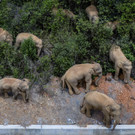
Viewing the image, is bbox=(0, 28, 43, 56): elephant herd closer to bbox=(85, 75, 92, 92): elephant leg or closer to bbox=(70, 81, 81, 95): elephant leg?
bbox=(70, 81, 81, 95): elephant leg

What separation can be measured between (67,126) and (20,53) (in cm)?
431

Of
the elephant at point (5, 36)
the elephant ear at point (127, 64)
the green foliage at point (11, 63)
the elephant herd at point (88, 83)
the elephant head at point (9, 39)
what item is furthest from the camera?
the elephant head at point (9, 39)

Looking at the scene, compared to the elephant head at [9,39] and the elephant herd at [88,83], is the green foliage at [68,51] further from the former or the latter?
the elephant head at [9,39]

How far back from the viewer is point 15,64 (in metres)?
10.7

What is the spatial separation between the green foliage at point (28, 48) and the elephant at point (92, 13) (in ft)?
11.2

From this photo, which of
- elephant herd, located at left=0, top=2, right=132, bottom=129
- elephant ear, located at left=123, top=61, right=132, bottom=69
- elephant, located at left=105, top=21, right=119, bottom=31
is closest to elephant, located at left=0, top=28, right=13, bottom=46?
elephant herd, located at left=0, top=2, right=132, bottom=129

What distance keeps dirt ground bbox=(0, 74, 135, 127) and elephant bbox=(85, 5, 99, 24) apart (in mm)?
3816

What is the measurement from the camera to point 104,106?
8.16 meters

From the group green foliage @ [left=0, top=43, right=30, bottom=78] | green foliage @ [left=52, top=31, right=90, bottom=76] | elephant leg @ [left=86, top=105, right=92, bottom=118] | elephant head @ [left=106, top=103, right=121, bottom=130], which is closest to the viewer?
elephant head @ [left=106, top=103, right=121, bottom=130]

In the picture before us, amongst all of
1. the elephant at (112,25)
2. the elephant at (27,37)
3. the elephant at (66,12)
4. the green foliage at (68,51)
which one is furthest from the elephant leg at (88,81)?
the elephant at (66,12)

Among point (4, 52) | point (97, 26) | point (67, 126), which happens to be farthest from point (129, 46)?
point (4, 52)

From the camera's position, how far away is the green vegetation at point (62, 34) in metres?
10.6

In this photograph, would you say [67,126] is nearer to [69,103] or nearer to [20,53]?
[69,103]

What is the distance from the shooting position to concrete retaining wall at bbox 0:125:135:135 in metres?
8.39
